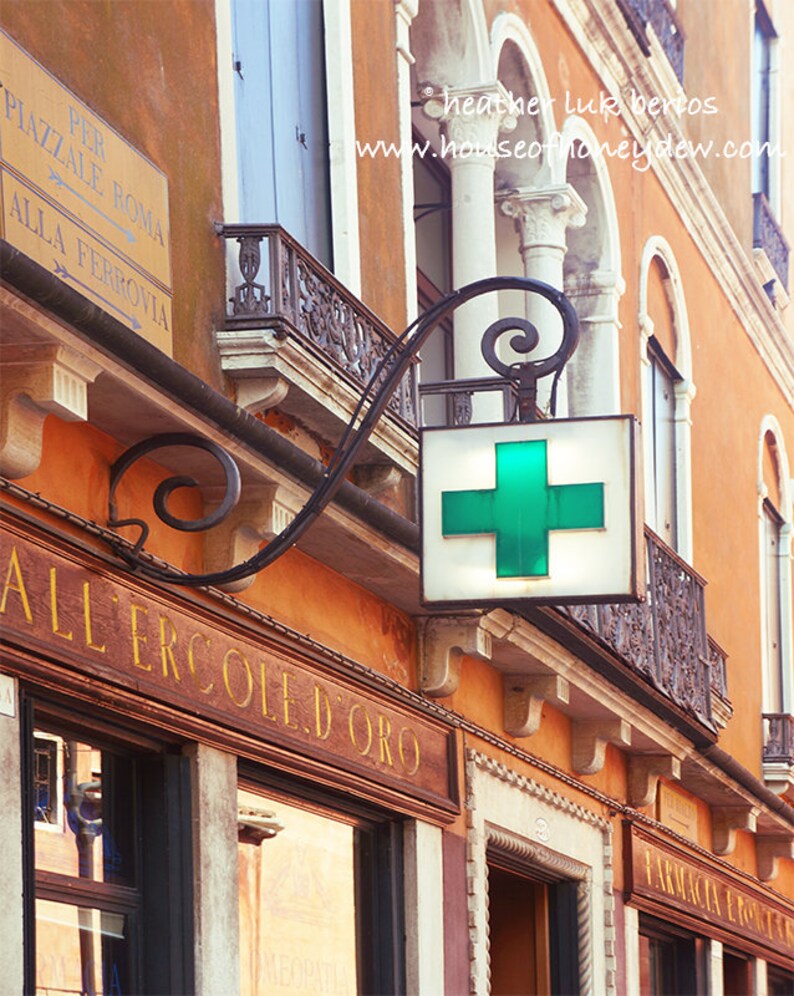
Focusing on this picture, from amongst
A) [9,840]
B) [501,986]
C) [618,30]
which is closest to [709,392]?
[618,30]

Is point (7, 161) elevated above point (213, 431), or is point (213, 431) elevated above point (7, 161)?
point (7, 161)

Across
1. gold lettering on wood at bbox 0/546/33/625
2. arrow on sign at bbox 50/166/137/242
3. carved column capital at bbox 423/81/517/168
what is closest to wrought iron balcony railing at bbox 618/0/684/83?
carved column capital at bbox 423/81/517/168

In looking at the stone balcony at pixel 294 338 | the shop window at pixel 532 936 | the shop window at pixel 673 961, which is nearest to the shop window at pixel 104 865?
the stone balcony at pixel 294 338

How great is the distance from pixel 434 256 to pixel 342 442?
22.5 feet

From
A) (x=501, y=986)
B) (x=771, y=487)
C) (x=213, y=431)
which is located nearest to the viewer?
(x=213, y=431)

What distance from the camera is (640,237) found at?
15.1m

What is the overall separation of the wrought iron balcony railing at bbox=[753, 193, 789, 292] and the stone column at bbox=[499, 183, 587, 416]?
23.1 feet

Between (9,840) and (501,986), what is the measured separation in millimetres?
6642

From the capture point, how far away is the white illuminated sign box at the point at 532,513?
7148 mm

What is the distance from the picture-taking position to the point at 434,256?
1388 cm

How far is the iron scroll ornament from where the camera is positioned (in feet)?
22.8

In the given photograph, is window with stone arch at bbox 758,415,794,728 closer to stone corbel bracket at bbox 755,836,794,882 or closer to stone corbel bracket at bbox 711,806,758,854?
stone corbel bracket at bbox 755,836,794,882

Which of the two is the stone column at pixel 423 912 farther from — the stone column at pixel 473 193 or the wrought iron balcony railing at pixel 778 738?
the wrought iron balcony railing at pixel 778 738

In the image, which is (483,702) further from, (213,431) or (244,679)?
(213,431)
